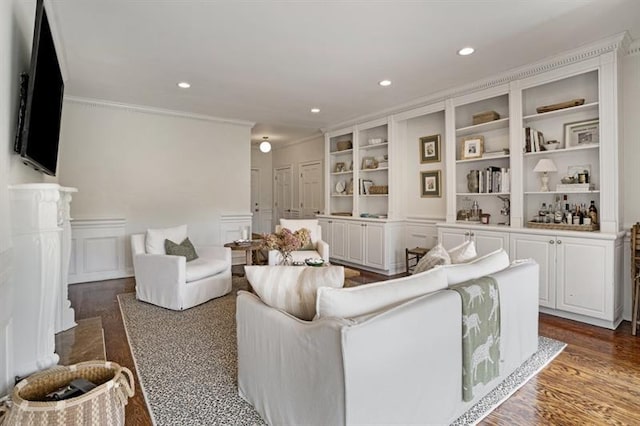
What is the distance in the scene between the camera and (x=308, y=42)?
3.13m

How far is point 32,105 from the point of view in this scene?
1823mm

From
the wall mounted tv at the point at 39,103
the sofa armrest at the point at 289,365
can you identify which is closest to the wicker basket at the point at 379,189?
the sofa armrest at the point at 289,365

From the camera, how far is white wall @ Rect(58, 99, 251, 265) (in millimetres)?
4992

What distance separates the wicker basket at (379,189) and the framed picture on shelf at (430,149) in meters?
0.73

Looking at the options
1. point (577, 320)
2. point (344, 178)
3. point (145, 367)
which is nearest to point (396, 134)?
point (344, 178)

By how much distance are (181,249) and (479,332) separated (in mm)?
3409

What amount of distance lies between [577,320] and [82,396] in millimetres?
4041

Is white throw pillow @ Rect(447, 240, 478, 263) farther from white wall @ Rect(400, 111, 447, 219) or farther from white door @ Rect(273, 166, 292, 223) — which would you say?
white door @ Rect(273, 166, 292, 223)

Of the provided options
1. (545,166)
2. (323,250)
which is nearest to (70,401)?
(323,250)

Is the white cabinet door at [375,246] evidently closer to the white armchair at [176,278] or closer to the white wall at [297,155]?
the white wall at [297,155]

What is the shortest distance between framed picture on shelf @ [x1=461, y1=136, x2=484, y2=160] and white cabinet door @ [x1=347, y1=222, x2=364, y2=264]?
79.3 inches

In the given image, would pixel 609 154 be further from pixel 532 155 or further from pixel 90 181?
pixel 90 181

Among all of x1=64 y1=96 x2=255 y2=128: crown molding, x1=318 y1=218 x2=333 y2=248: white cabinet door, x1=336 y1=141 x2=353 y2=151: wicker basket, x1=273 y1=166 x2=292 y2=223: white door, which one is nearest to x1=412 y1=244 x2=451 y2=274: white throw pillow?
x1=318 y1=218 x2=333 y2=248: white cabinet door

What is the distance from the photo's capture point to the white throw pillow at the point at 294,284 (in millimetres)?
1690
